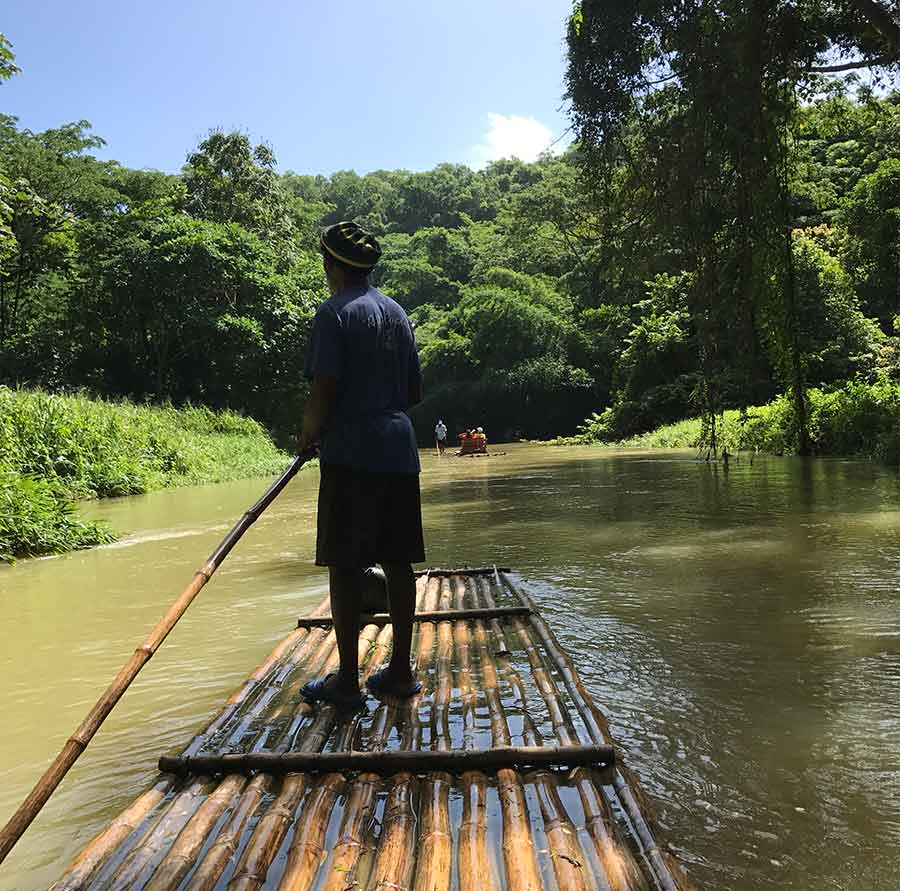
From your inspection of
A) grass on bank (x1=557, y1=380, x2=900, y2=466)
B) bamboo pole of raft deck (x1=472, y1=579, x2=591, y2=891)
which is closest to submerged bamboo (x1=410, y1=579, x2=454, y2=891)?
bamboo pole of raft deck (x1=472, y1=579, x2=591, y2=891)

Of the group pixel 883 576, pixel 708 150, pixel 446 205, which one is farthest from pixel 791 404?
pixel 446 205

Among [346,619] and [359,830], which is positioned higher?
[346,619]

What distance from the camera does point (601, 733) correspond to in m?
2.40

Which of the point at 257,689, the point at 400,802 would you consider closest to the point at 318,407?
the point at 257,689

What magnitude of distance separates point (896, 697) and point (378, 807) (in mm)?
2110

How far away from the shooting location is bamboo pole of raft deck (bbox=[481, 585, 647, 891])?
5.52 ft

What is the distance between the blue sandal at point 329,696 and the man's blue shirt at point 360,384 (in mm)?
801

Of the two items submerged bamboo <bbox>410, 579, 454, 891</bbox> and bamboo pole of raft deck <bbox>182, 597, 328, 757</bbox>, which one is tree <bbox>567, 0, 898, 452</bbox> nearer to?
bamboo pole of raft deck <bbox>182, 597, 328, 757</bbox>

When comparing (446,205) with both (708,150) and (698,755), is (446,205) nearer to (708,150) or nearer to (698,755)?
(708,150)

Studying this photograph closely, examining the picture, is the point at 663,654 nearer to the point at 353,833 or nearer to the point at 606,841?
the point at 606,841

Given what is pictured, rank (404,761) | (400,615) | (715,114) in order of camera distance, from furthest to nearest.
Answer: (715,114) < (400,615) < (404,761)

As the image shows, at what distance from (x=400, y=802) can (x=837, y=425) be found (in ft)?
50.2

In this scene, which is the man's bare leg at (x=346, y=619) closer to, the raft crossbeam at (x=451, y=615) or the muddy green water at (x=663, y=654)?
the muddy green water at (x=663, y=654)

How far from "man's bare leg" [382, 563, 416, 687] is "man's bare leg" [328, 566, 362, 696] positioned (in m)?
0.13
